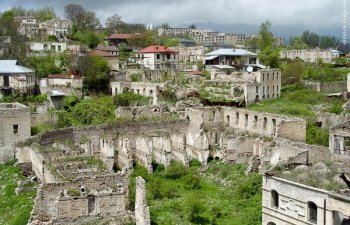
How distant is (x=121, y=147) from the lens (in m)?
32.8

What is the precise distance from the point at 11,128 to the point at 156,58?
29604mm

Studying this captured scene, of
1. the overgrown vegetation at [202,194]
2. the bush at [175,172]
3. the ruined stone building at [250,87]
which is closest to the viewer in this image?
the overgrown vegetation at [202,194]

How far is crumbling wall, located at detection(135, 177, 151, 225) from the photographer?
1967 centimetres

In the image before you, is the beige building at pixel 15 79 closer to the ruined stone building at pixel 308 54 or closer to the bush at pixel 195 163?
the bush at pixel 195 163

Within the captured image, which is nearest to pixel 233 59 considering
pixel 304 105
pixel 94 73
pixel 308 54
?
pixel 304 105


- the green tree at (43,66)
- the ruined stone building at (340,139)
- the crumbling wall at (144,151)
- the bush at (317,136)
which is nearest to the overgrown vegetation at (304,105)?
the bush at (317,136)

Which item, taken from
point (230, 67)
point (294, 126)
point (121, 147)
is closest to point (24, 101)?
point (121, 147)

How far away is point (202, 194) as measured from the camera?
89.2 ft

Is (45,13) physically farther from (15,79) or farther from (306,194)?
(306,194)

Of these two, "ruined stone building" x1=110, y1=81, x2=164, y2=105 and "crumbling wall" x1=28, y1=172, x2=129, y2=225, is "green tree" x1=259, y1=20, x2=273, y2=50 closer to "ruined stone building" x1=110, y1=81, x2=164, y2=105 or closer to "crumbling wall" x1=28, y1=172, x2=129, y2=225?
"ruined stone building" x1=110, y1=81, x2=164, y2=105

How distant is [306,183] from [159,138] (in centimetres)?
1476

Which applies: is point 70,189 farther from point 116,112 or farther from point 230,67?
point 230,67

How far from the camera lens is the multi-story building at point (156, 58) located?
58.7 metres

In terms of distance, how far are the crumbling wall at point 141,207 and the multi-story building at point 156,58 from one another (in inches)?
1530
